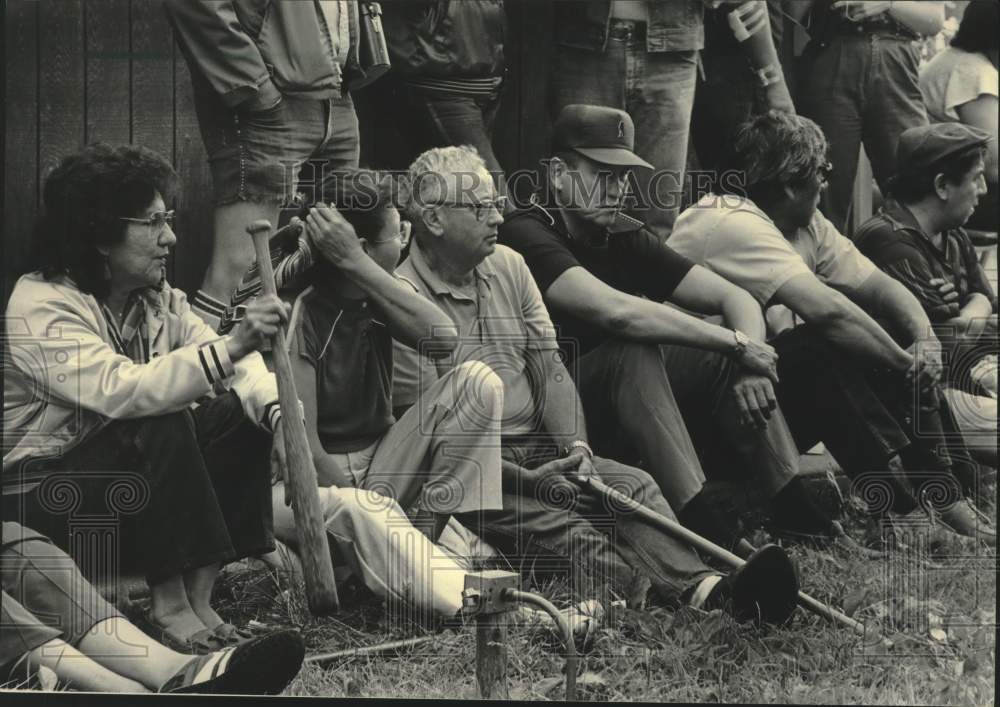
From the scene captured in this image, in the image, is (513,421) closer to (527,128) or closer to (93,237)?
(527,128)

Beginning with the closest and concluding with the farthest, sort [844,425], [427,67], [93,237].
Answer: [93,237]
[427,67]
[844,425]

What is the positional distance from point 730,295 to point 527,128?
92cm

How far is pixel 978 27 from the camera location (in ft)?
22.2

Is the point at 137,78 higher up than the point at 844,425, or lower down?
higher up

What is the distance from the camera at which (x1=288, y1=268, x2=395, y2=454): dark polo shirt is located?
19.1ft

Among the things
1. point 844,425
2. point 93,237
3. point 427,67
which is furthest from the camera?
point 844,425

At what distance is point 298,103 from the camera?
19.5 ft

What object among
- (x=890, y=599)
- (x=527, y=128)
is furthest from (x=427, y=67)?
(x=890, y=599)

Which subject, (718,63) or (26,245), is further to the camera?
(718,63)

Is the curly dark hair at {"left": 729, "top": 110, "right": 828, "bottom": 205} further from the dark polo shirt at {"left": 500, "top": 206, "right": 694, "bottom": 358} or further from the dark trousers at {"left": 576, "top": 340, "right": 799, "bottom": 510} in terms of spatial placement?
the dark trousers at {"left": 576, "top": 340, "right": 799, "bottom": 510}

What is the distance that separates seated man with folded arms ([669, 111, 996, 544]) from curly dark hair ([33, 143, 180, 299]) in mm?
1829

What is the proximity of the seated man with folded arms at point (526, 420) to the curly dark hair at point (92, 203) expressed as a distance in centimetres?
85

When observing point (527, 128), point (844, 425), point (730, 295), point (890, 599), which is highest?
point (527, 128)

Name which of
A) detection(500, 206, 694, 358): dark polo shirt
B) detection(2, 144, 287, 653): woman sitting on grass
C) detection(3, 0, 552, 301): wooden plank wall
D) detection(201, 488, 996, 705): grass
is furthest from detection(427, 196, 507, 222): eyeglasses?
detection(201, 488, 996, 705): grass
